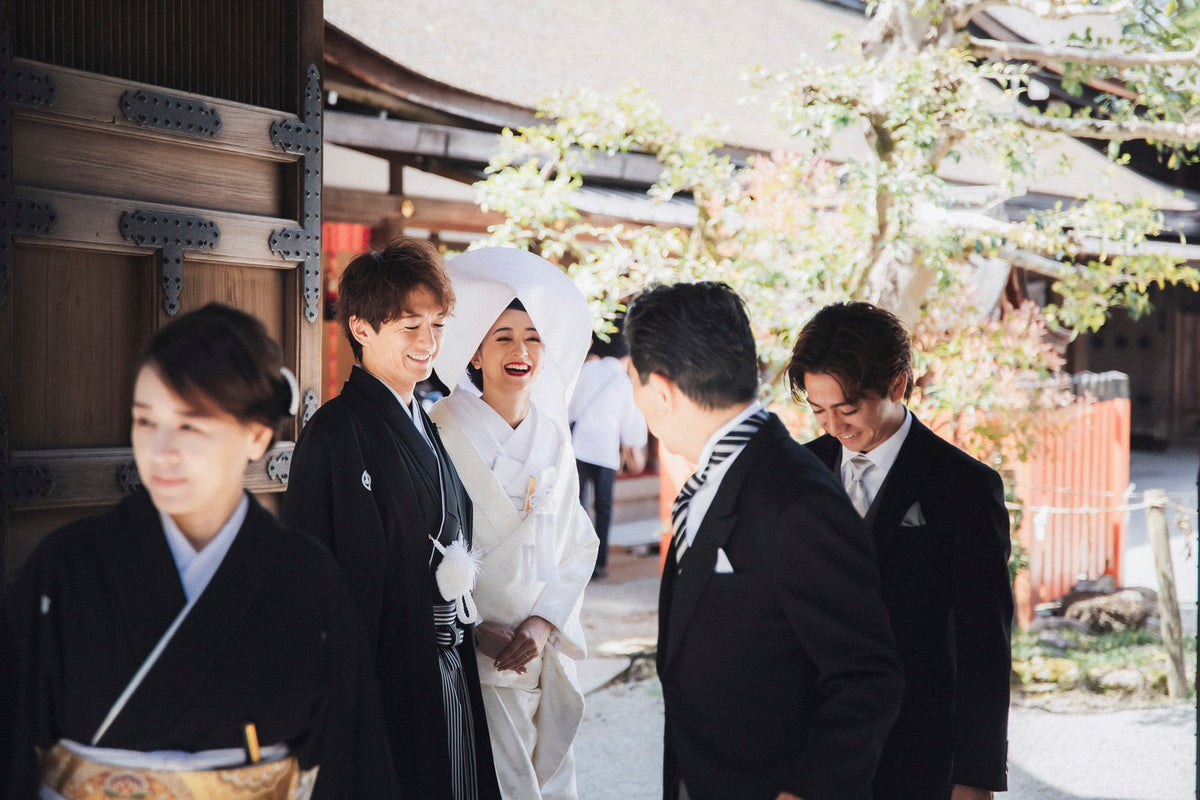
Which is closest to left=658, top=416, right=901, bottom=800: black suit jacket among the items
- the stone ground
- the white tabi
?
the white tabi

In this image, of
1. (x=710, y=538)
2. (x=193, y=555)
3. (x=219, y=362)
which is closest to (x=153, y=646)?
(x=193, y=555)

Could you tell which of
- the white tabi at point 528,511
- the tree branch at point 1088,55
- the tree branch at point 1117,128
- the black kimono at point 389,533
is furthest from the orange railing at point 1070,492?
the black kimono at point 389,533

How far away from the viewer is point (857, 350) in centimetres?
245

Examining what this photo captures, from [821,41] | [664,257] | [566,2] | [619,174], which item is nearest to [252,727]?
[664,257]

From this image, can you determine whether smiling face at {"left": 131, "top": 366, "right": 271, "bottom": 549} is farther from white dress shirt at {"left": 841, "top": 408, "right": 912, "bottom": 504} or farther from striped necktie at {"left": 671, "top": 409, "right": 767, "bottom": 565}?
white dress shirt at {"left": 841, "top": 408, "right": 912, "bottom": 504}

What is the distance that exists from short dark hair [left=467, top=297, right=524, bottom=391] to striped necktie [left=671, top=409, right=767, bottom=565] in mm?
1368

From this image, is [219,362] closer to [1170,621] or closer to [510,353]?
[510,353]

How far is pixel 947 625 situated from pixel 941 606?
0.05 meters

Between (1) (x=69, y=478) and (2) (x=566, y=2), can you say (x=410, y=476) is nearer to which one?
(1) (x=69, y=478)

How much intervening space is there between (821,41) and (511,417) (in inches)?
420

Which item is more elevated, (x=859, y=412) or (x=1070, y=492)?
(x=859, y=412)

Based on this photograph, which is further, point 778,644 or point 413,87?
point 413,87

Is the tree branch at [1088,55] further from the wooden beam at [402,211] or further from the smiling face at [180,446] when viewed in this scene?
the smiling face at [180,446]

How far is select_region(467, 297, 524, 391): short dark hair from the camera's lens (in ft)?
10.8
